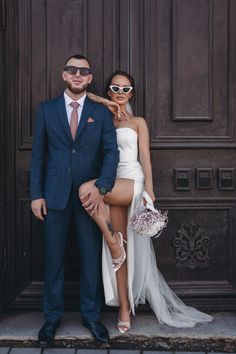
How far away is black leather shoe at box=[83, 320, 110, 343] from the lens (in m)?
4.06

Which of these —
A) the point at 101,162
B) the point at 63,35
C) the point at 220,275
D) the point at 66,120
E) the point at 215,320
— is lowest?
the point at 215,320

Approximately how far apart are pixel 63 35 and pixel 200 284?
7.54 feet

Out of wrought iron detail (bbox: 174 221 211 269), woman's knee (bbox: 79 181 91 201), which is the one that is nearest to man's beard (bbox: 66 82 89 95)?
woman's knee (bbox: 79 181 91 201)

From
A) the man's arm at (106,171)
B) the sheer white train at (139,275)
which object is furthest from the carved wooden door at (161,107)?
the man's arm at (106,171)

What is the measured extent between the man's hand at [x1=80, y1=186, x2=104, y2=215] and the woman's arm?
430 millimetres

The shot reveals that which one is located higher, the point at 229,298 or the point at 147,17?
the point at 147,17

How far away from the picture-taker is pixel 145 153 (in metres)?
4.29

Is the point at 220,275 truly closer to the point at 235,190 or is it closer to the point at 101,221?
the point at 235,190

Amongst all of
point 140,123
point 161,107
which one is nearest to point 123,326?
point 140,123

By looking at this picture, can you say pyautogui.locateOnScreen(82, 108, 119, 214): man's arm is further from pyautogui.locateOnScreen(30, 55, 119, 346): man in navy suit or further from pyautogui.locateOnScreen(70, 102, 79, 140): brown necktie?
pyautogui.locateOnScreen(70, 102, 79, 140): brown necktie

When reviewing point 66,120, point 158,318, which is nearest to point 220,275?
point 158,318

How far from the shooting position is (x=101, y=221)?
4.04m

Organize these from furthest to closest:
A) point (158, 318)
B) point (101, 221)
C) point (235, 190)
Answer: point (235, 190) → point (158, 318) → point (101, 221)

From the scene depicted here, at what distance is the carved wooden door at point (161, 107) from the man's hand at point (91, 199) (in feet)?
2.55
